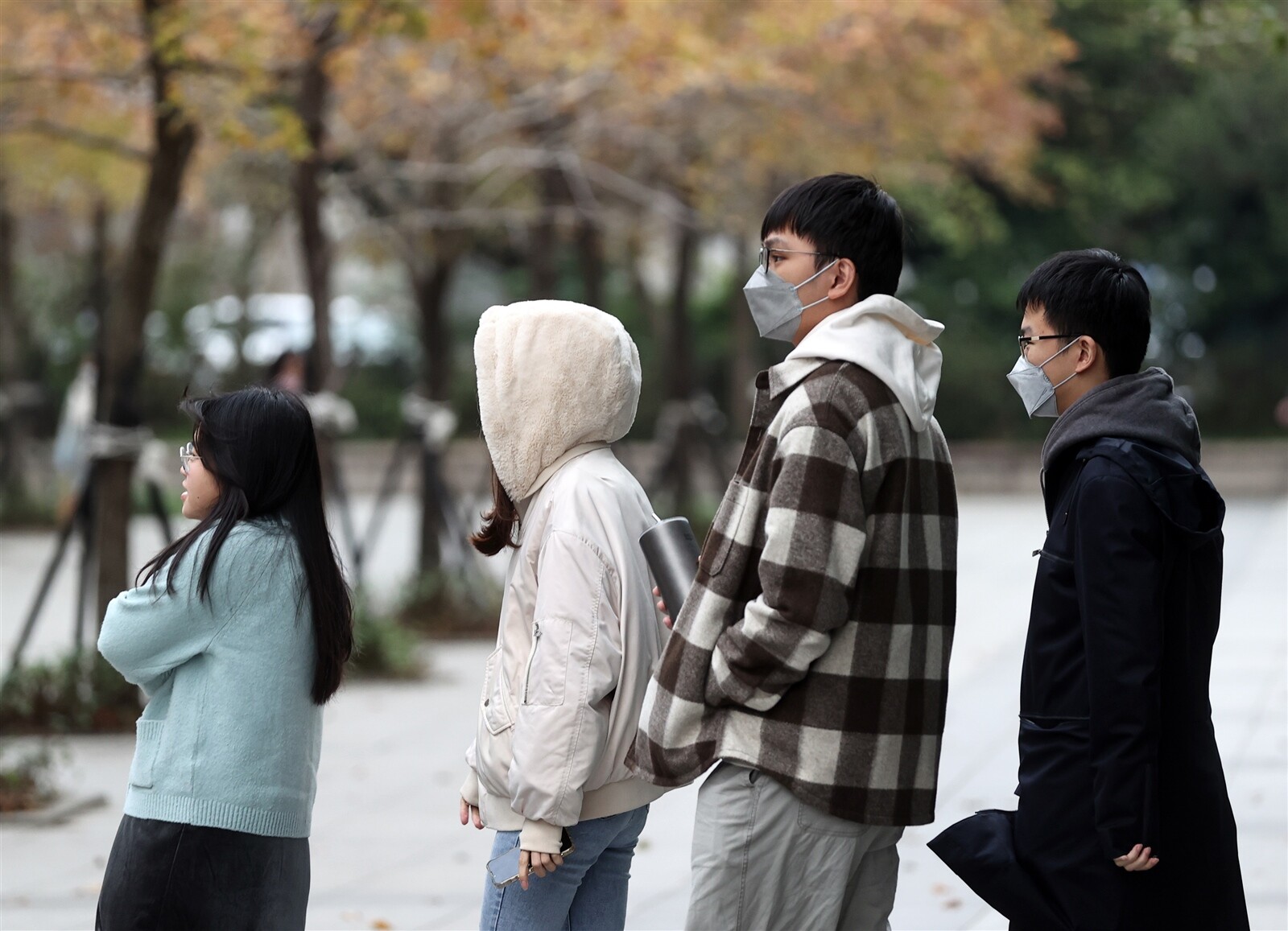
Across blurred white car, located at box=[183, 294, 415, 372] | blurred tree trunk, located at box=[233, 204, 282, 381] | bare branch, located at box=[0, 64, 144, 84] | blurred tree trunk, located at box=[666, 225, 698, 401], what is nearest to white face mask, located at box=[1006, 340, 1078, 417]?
bare branch, located at box=[0, 64, 144, 84]

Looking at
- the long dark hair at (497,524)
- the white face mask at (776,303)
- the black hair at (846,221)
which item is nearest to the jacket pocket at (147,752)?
the long dark hair at (497,524)

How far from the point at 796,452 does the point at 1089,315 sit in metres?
0.70

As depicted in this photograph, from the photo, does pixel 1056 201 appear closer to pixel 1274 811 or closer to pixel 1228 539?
pixel 1228 539

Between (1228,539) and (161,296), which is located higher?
(161,296)

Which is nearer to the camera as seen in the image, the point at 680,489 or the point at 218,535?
the point at 218,535

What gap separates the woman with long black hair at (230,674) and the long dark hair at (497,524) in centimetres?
30

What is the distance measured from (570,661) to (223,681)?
710mm

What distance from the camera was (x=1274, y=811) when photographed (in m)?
6.18

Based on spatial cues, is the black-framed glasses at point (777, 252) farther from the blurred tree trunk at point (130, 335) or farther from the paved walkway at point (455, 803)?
the blurred tree trunk at point (130, 335)

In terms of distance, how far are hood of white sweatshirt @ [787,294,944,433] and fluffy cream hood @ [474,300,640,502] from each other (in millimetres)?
436

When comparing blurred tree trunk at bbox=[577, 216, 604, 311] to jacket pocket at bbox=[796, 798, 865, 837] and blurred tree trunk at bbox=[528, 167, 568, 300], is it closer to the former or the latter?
blurred tree trunk at bbox=[528, 167, 568, 300]

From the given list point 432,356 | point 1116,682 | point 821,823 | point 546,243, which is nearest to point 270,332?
point 432,356

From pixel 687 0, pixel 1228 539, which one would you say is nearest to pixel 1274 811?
pixel 687 0

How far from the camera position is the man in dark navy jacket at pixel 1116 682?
2725 mm
